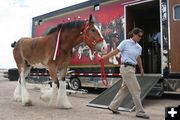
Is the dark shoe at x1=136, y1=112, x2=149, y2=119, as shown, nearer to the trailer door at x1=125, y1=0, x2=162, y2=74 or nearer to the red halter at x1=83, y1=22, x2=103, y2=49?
the red halter at x1=83, y1=22, x2=103, y2=49

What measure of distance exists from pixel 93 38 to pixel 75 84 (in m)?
5.33

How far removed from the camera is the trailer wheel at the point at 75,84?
11.8 m

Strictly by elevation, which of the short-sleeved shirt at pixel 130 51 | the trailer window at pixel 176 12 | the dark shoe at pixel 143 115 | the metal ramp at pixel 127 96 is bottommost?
the dark shoe at pixel 143 115

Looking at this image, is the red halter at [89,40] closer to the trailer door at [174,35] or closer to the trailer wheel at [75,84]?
the trailer door at [174,35]

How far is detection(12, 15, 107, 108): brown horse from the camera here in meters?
6.98

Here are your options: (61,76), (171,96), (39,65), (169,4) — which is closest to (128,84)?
(61,76)

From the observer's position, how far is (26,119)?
577 cm

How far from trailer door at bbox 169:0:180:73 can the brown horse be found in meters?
2.44

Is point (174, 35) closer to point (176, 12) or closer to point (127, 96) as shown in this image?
point (176, 12)

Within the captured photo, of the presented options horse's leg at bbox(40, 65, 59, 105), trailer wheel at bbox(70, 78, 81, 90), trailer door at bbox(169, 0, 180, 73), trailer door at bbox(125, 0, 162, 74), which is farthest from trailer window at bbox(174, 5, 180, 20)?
trailer wheel at bbox(70, 78, 81, 90)

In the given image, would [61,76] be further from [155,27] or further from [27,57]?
[155,27]

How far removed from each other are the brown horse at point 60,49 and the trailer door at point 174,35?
244 centimetres

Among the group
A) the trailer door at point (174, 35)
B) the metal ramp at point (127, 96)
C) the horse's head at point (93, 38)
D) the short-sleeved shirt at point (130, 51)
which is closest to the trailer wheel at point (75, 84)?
the metal ramp at point (127, 96)

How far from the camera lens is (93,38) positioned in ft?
22.7
